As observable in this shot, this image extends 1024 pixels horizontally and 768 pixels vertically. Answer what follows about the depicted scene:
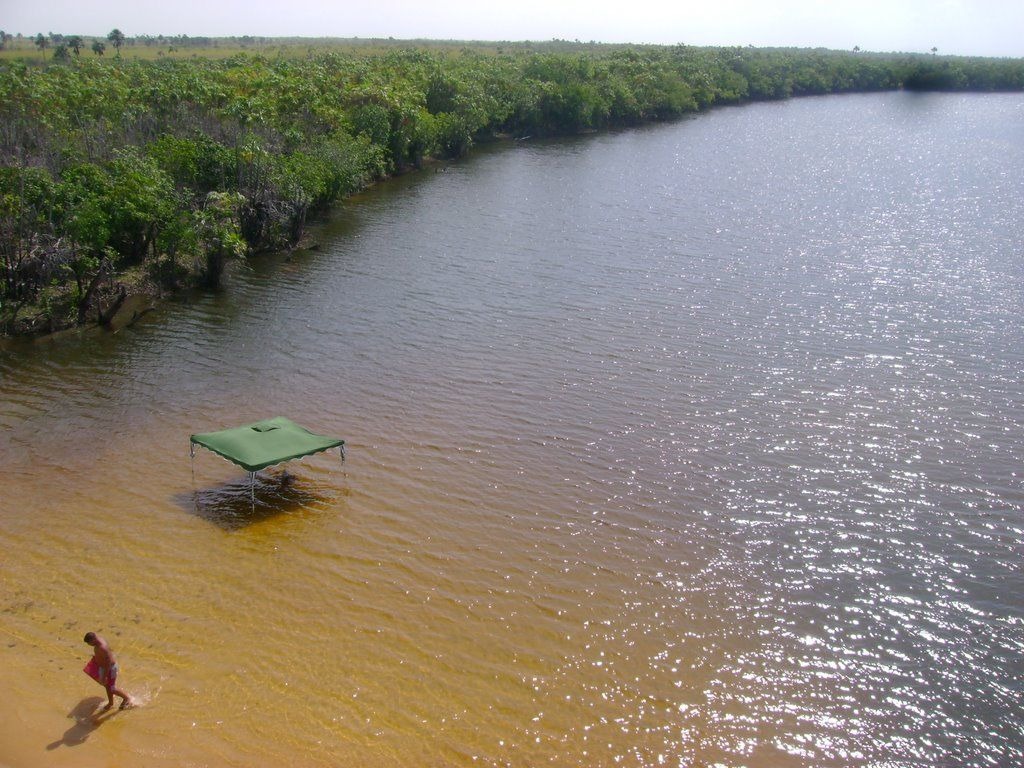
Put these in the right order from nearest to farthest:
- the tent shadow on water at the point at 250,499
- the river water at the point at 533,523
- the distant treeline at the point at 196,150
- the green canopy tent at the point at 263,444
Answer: the river water at the point at 533,523, the green canopy tent at the point at 263,444, the tent shadow on water at the point at 250,499, the distant treeline at the point at 196,150

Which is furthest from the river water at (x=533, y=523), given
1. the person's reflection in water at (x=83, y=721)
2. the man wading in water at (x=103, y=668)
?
the man wading in water at (x=103, y=668)

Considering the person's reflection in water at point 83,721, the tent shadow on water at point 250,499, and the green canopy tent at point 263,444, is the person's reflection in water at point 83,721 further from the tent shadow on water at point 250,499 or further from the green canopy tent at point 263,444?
the green canopy tent at point 263,444

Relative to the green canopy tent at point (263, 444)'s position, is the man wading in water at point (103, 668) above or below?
below

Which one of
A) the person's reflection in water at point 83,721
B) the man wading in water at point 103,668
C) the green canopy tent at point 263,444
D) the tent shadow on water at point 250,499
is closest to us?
the man wading in water at point 103,668

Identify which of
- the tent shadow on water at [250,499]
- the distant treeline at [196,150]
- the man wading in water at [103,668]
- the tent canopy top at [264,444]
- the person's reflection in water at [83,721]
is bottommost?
the person's reflection in water at [83,721]

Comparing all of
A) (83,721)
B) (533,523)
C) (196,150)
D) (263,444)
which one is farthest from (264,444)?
(196,150)

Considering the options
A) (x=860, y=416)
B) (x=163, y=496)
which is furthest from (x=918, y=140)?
(x=163, y=496)

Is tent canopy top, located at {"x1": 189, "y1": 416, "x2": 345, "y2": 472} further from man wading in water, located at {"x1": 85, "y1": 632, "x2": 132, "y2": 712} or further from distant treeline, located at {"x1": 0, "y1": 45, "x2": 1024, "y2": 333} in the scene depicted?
distant treeline, located at {"x1": 0, "y1": 45, "x2": 1024, "y2": 333}

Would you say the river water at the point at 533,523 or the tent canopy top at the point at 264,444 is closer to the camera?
the river water at the point at 533,523
